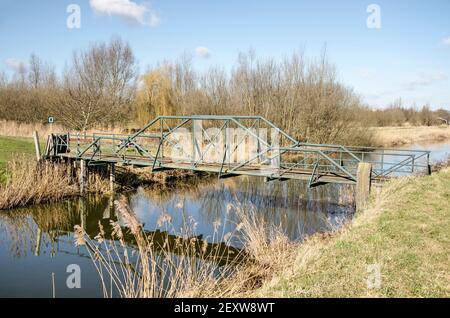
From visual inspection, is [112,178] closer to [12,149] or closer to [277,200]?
[12,149]

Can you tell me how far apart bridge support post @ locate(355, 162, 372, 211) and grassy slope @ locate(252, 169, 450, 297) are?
773 millimetres

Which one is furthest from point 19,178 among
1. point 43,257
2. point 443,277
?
point 443,277

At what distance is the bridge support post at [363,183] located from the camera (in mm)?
9898

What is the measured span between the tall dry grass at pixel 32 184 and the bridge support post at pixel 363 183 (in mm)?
10884

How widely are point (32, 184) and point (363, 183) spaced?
11.3 m

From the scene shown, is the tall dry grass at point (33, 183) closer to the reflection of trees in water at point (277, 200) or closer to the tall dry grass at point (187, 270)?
the reflection of trees in water at point (277, 200)

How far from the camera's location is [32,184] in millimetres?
14016

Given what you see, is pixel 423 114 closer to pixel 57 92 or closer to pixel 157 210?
pixel 57 92

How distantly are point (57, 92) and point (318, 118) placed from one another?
21.6m

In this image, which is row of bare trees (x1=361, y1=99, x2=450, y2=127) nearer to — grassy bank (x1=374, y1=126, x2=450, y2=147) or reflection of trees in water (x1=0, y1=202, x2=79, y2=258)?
grassy bank (x1=374, y1=126, x2=450, y2=147)

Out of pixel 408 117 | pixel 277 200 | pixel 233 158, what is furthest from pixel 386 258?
pixel 408 117

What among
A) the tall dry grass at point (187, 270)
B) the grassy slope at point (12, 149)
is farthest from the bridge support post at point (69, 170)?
the tall dry grass at point (187, 270)

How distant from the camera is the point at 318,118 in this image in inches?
→ 1057
